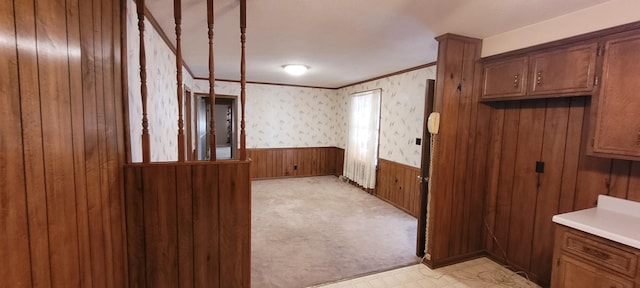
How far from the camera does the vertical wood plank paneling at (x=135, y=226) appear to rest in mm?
1631

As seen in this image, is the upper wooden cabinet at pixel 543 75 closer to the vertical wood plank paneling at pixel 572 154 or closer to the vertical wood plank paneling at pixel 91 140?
the vertical wood plank paneling at pixel 572 154

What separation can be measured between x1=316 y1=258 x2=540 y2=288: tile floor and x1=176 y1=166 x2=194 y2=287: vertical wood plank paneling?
1176 mm

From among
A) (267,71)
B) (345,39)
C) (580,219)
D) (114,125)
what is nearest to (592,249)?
(580,219)

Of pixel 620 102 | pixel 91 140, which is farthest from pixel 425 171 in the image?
pixel 91 140

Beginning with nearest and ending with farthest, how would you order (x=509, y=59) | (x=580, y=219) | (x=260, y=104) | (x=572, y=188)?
(x=580, y=219)
(x=572, y=188)
(x=509, y=59)
(x=260, y=104)

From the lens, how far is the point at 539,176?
2.53m

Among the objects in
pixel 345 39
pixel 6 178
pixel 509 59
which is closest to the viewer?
pixel 6 178

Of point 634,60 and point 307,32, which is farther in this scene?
point 307,32

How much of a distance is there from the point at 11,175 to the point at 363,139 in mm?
5130

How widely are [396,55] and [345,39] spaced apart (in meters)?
0.94

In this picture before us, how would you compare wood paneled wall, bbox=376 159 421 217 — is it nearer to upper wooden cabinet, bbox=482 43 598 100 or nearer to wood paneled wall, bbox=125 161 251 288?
upper wooden cabinet, bbox=482 43 598 100

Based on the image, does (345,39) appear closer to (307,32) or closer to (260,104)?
(307,32)

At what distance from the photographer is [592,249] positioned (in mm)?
1698

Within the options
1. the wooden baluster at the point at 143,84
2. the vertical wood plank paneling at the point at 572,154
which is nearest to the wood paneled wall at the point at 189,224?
the wooden baluster at the point at 143,84
